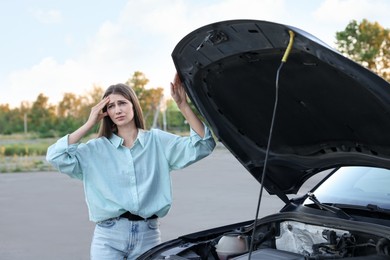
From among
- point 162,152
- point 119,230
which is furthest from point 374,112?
point 119,230

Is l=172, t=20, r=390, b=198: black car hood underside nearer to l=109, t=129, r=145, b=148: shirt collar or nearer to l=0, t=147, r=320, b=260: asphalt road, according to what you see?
l=109, t=129, r=145, b=148: shirt collar

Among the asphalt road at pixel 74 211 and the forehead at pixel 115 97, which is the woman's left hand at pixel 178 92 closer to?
the forehead at pixel 115 97

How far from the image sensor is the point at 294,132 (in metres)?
3.74

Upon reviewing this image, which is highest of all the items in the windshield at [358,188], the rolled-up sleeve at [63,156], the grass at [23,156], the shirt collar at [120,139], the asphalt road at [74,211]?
the shirt collar at [120,139]

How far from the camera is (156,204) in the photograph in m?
3.80

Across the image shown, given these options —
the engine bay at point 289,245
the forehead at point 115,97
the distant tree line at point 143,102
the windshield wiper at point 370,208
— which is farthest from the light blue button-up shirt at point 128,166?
the distant tree line at point 143,102

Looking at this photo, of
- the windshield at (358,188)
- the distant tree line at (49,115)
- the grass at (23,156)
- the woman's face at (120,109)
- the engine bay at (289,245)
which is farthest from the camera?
the distant tree line at (49,115)

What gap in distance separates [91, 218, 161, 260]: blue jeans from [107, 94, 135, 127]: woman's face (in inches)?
24.7

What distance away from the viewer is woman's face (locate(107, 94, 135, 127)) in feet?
12.6

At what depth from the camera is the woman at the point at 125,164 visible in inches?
147

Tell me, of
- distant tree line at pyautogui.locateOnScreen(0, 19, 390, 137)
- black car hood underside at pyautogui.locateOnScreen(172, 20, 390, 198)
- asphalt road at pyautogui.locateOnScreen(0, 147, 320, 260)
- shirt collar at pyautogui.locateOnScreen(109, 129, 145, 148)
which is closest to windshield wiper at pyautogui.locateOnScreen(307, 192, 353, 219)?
black car hood underside at pyautogui.locateOnScreen(172, 20, 390, 198)

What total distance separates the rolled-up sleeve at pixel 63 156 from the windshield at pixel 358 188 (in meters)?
1.50

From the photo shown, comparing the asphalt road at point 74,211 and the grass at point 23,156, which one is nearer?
the asphalt road at point 74,211

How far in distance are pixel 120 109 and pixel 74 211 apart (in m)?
7.75
